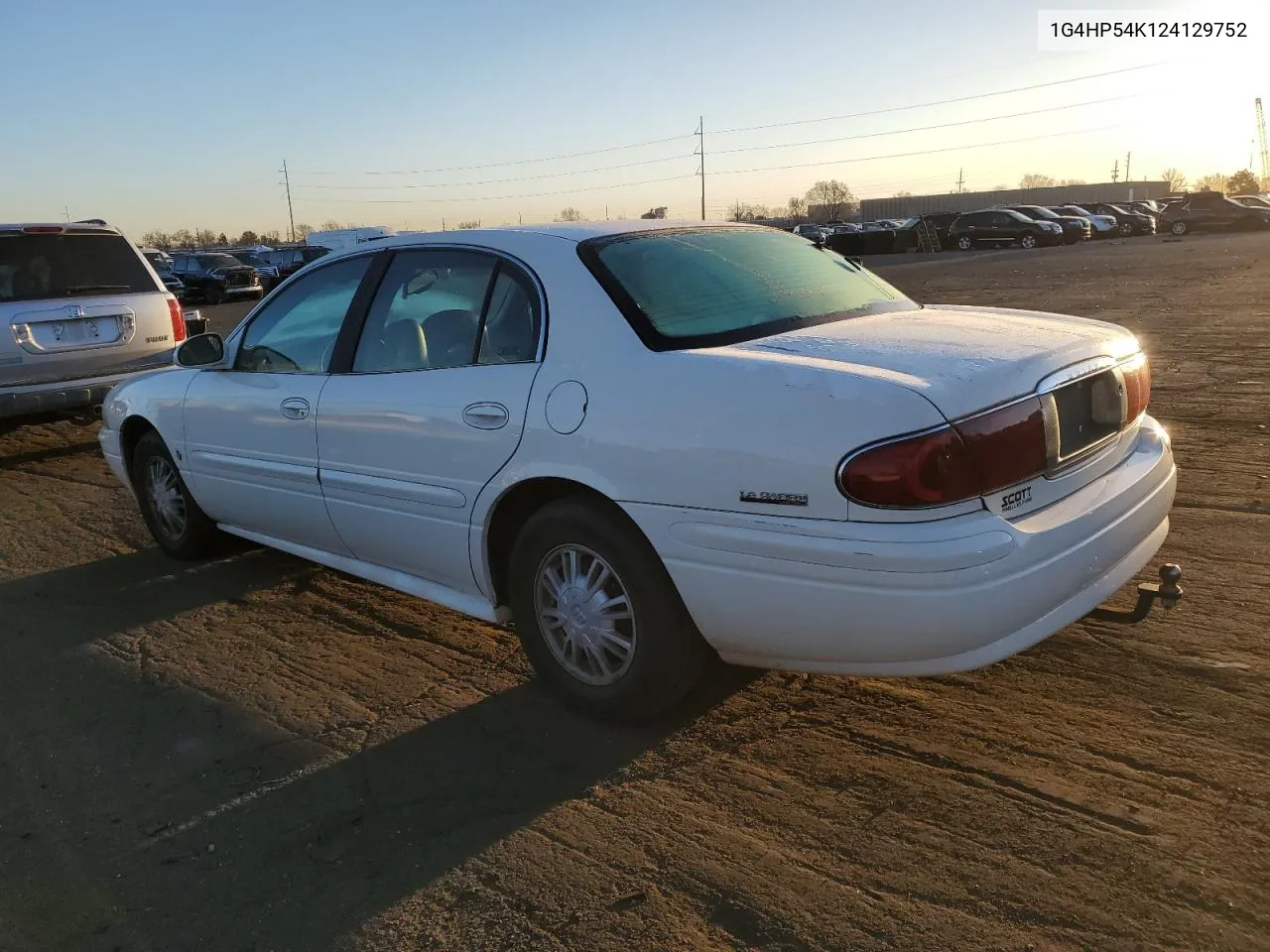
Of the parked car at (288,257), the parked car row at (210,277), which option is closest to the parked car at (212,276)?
the parked car row at (210,277)

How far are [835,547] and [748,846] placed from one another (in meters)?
0.84

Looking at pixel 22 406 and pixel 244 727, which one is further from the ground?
pixel 22 406

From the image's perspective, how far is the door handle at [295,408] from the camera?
164 inches

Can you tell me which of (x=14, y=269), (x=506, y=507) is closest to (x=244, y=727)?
(x=506, y=507)

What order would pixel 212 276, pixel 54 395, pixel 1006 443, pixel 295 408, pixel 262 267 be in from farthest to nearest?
1. pixel 262 267
2. pixel 212 276
3. pixel 54 395
4. pixel 295 408
5. pixel 1006 443

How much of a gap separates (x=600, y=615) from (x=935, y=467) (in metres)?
1.21

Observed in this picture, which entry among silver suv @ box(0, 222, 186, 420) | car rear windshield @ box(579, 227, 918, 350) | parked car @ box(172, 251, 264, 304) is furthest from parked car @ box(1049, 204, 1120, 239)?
Result: car rear windshield @ box(579, 227, 918, 350)

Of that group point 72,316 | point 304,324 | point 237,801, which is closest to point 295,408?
point 304,324

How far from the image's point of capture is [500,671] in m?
3.84

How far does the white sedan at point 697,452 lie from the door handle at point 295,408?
0.06ft

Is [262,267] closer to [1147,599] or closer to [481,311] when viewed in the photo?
[481,311]

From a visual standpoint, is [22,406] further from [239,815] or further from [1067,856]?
[1067,856]

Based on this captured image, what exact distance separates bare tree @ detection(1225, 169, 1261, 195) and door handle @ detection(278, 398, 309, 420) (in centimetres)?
10103

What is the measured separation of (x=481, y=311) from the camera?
11.9 feet
